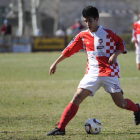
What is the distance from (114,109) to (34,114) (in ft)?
5.10

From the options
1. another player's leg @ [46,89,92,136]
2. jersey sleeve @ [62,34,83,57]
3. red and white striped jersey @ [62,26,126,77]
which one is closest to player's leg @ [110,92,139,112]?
red and white striped jersey @ [62,26,126,77]

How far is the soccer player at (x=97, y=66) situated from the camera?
5309 mm

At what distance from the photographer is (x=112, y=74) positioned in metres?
5.32

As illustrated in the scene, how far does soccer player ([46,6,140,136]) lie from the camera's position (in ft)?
17.4

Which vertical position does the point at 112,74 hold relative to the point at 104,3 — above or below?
below

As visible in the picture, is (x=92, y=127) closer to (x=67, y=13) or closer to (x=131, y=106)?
(x=131, y=106)

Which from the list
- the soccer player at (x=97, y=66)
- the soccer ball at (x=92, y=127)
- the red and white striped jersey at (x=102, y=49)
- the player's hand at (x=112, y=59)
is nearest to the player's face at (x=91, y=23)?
the soccer player at (x=97, y=66)

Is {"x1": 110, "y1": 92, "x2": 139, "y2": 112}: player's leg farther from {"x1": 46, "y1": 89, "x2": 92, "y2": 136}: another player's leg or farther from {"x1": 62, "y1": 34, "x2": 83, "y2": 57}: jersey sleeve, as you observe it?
{"x1": 62, "y1": 34, "x2": 83, "y2": 57}: jersey sleeve

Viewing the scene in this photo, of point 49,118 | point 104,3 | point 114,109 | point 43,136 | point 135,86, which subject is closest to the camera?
point 43,136

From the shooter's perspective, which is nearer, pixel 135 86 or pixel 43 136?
pixel 43 136

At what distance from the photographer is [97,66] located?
5.41m

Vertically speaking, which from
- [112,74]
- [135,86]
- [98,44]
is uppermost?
[98,44]

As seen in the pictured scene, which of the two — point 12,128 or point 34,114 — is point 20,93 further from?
point 12,128

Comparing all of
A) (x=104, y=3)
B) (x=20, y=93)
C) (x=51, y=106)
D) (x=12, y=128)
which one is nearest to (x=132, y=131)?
(x=12, y=128)
